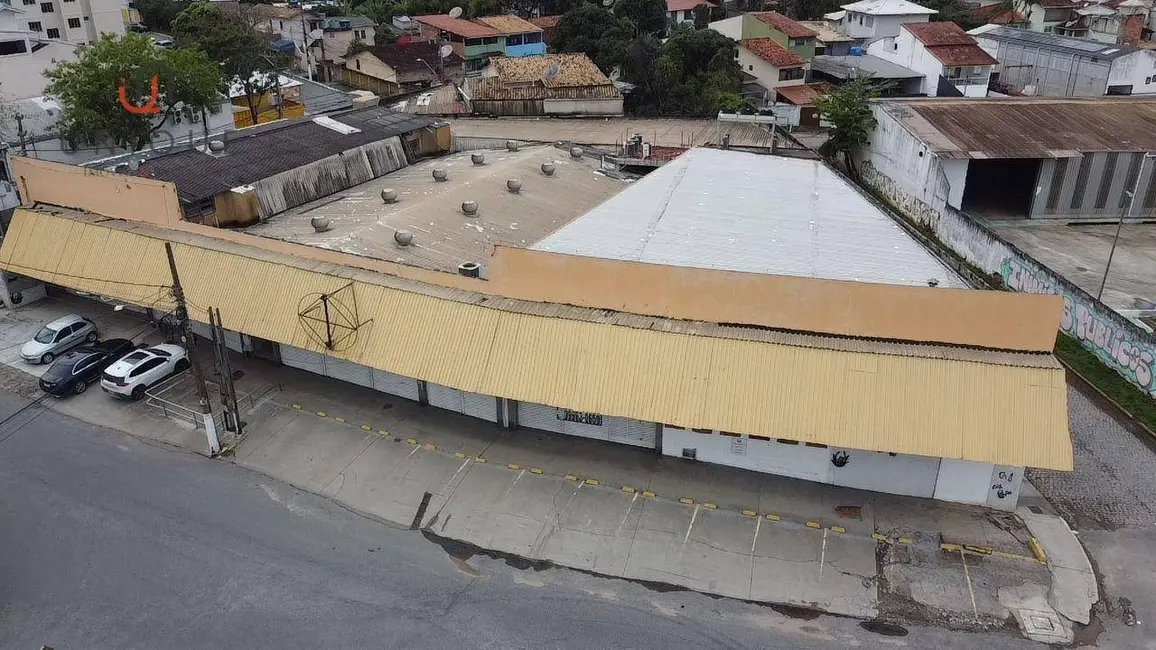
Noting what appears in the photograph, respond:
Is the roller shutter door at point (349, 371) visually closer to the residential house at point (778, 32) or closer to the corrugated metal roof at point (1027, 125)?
the corrugated metal roof at point (1027, 125)

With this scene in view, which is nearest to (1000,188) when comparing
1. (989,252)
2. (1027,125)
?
(1027,125)

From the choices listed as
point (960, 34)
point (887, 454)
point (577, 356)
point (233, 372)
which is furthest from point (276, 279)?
point (960, 34)

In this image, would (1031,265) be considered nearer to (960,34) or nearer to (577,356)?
(577,356)

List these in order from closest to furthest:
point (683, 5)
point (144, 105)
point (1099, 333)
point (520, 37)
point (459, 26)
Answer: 1. point (1099, 333)
2. point (144, 105)
3. point (520, 37)
4. point (459, 26)
5. point (683, 5)

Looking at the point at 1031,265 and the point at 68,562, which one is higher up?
the point at 1031,265

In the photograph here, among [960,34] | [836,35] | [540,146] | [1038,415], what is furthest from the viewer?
[836,35]

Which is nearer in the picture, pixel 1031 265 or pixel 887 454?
pixel 887 454

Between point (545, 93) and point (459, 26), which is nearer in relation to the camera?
point (545, 93)

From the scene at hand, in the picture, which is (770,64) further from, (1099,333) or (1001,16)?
(1001,16)
